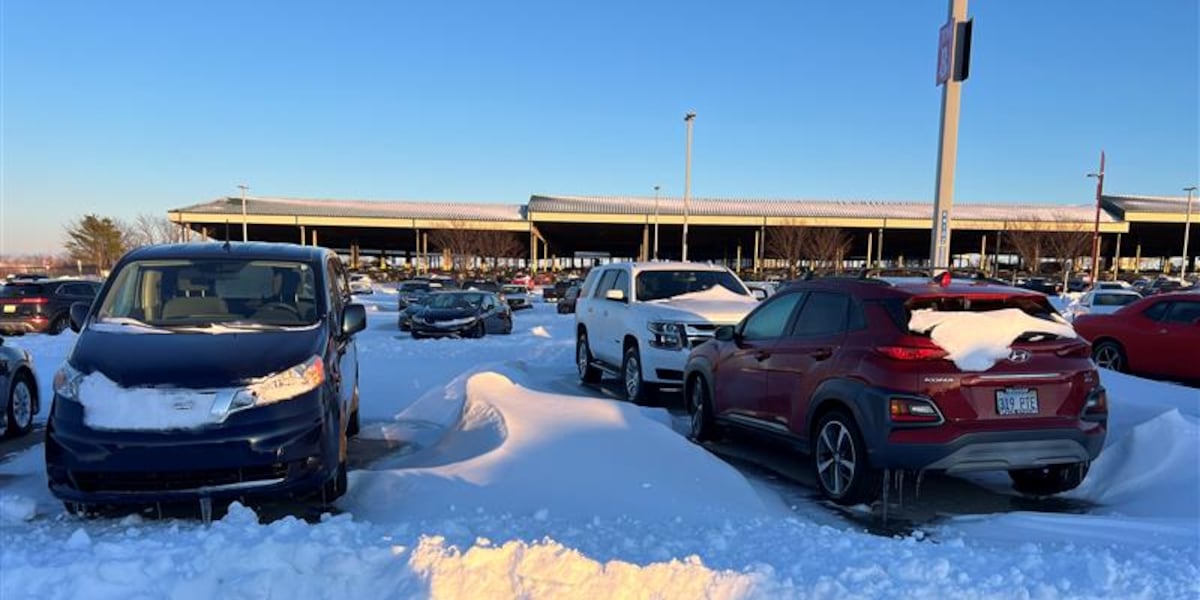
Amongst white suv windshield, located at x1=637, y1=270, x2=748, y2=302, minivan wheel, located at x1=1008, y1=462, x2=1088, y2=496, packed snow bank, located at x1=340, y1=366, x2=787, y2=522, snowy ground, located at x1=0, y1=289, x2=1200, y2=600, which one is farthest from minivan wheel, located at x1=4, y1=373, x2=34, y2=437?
minivan wheel, located at x1=1008, y1=462, x2=1088, y2=496

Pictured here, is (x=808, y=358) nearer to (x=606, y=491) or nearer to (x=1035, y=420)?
(x=1035, y=420)

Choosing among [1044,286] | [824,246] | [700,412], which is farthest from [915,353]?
[824,246]

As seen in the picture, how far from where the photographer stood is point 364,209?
2689 inches

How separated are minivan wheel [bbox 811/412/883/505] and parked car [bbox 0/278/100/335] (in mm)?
19656

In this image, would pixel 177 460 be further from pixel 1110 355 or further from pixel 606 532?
pixel 1110 355

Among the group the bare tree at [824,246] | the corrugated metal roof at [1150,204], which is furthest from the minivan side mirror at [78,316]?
the corrugated metal roof at [1150,204]

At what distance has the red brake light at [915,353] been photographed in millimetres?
5070

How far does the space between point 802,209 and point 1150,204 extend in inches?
1274

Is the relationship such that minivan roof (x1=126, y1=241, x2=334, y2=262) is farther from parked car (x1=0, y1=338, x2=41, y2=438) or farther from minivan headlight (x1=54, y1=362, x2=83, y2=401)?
parked car (x1=0, y1=338, x2=41, y2=438)

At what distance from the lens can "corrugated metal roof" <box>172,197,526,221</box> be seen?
63.9 m

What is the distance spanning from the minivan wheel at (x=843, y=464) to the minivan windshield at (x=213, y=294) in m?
3.96

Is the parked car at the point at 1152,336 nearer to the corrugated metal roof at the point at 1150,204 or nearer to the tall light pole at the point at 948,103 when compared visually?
the tall light pole at the point at 948,103

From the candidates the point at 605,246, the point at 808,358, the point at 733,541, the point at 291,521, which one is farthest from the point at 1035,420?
the point at 605,246

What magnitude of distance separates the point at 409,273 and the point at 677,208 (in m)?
26.1
